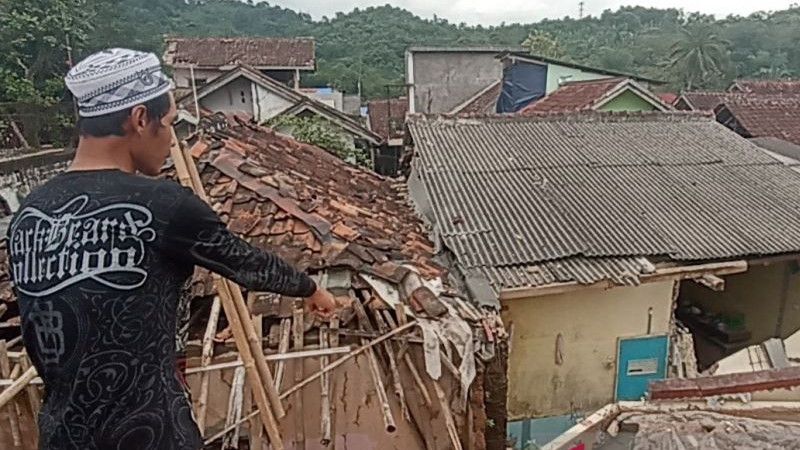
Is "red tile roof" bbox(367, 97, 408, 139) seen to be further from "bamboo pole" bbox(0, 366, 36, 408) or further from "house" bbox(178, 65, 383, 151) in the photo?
"bamboo pole" bbox(0, 366, 36, 408)

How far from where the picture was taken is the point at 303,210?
5.71 metres

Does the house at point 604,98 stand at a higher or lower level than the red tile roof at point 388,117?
higher

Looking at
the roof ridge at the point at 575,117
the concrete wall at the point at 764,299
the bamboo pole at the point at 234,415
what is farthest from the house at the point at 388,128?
the bamboo pole at the point at 234,415

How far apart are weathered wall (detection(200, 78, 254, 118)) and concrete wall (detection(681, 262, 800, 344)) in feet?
44.2

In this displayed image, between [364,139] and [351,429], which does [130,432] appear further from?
[364,139]

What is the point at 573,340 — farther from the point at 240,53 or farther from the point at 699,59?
the point at 699,59

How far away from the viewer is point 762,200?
8609 millimetres

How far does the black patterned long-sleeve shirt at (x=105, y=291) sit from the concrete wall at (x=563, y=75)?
56.1 feet

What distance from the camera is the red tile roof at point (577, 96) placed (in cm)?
1427

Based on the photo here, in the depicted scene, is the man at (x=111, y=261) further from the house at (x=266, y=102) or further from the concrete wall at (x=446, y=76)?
the concrete wall at (x=446, y=76)

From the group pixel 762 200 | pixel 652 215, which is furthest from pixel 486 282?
pixel 762 200

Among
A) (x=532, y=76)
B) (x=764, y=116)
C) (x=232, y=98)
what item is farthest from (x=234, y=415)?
(x=764, y=116)

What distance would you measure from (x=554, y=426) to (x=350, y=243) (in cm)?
385

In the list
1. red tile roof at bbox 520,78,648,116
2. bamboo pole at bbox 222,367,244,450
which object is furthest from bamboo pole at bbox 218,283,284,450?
red tile roof at bbox 520,78,648,116
